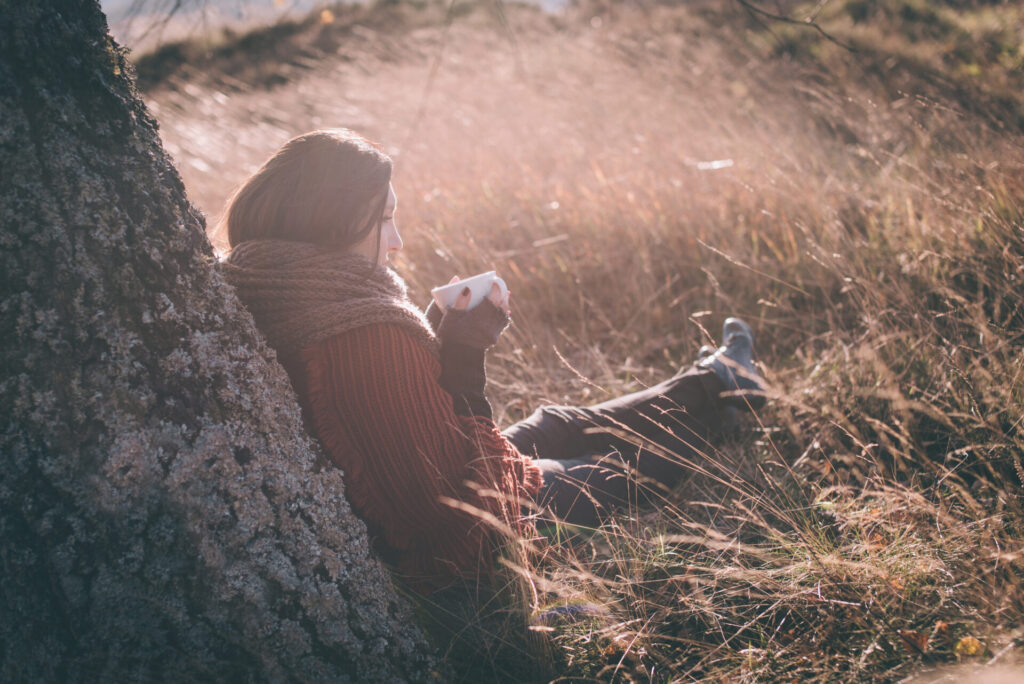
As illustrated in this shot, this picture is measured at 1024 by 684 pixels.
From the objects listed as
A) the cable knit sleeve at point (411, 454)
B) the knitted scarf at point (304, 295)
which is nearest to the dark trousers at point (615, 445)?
the cable knit sleeve at point (411, 454)

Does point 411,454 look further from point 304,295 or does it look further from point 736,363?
point 736,363

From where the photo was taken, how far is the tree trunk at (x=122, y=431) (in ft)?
2.84

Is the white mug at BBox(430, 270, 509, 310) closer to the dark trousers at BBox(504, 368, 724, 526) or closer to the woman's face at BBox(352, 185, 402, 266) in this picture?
the woman's face at BBox(352, 185, 402, 266)

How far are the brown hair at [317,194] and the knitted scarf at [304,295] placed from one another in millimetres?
73

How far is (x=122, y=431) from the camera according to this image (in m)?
0.91

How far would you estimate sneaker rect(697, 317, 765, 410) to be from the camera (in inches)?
79.4

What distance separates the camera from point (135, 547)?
0.92 metres

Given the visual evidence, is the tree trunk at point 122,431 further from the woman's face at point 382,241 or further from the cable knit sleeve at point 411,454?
the woman's face at point 382,241

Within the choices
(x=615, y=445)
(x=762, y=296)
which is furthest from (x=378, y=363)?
(x=762, y=296)

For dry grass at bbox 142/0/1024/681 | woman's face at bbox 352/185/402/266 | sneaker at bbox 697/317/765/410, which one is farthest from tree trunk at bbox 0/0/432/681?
sneaker at bbox 697/317/765/410

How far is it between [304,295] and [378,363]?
237mm

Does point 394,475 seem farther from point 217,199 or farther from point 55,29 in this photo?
point 217,199

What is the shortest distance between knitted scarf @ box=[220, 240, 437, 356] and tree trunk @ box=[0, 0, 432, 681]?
0.17 m

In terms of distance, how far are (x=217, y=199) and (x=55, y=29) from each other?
165 inches
